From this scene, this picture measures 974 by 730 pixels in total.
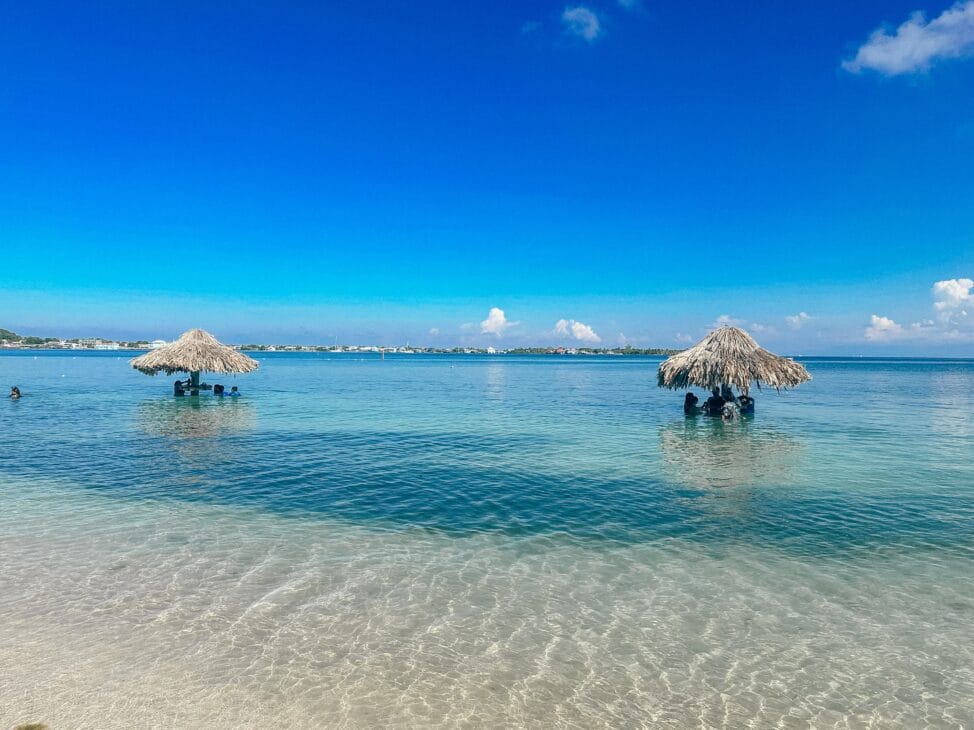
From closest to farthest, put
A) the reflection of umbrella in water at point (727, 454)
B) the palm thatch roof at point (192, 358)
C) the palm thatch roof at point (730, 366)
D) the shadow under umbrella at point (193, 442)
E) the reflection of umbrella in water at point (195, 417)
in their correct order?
the shadow under umbrella at point (193, 442)
the reflection of umbrella in water at point (727, 454)
the reflection of umbrella in water at point (195, 417)
the palm thatch roof at point (730, 366)
the palm thatch roof at point (192, 358)

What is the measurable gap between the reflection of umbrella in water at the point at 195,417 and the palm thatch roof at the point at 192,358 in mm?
1822

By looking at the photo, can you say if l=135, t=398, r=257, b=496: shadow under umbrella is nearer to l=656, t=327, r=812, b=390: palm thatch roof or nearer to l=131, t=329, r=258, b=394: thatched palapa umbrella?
l=131, t=329, r=258, b=394: thatched palapa umbrella

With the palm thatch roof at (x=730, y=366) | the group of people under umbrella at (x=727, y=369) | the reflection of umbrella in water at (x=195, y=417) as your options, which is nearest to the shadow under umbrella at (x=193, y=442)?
the reflection of umbrella in water at (x=195, y=417)

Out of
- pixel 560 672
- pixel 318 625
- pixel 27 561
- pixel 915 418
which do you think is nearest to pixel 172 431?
pixel 27 561

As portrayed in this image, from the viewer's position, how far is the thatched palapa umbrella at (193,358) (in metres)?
31.2

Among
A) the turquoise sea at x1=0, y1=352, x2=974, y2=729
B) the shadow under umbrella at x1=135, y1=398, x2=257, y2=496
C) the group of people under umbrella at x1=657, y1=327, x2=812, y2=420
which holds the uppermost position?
the group of people under umbrella at x1=657, y1=327, x2=812, y2=420

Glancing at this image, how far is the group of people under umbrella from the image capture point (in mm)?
23578

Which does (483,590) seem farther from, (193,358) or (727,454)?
(193,358)

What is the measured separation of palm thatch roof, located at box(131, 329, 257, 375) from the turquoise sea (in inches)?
627

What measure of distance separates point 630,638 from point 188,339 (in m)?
32.9

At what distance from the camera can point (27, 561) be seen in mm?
7758

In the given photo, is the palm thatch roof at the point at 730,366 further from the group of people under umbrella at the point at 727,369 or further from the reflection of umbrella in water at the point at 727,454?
the reflection of umbrella in water at the point at 727,454

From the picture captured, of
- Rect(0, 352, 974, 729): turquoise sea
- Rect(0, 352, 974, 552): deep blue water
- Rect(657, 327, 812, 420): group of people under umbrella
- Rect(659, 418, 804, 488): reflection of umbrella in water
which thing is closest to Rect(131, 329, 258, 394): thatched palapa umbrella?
Rect(0, 352, 974, 552): deep blue water

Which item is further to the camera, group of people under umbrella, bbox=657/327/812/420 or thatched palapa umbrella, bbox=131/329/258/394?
thatched palapa umbrella, bbox=131/329/258/394
